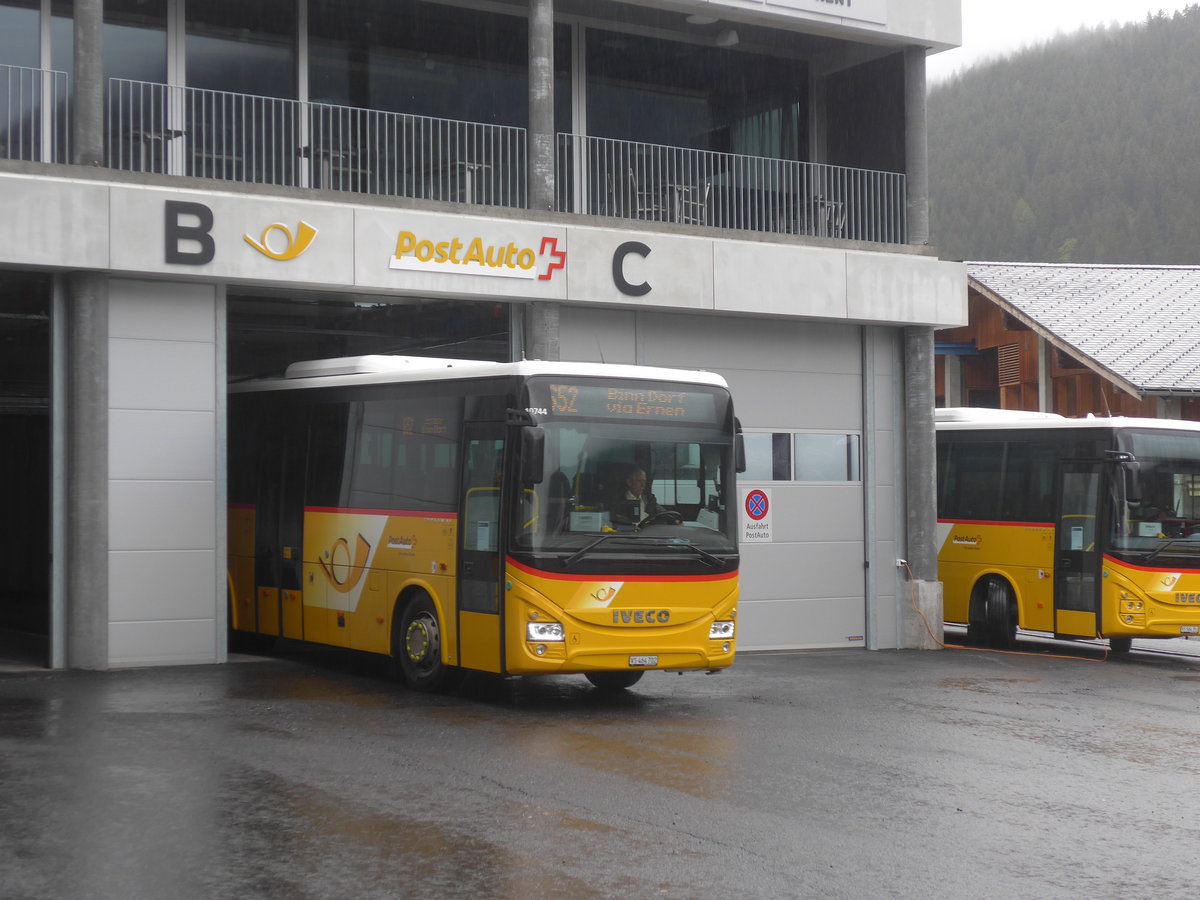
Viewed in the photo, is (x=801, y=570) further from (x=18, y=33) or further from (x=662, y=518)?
(x=18, y=33)

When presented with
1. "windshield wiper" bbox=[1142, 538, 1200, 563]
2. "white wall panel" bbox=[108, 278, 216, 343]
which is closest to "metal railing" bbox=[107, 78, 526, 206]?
"white wall panel" bbox=[108, 278, 216, 343]

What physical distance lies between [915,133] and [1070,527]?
5.53 metres

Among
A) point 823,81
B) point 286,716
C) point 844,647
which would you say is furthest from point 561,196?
point 286,716

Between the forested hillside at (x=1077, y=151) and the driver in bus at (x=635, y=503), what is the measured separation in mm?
87067

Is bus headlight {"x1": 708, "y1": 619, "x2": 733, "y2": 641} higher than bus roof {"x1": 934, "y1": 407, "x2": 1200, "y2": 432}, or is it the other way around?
bus roof {"x1": 934, "y1": 407, "x2": 1200, "y2": 432}

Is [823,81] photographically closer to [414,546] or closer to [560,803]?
[414,546]

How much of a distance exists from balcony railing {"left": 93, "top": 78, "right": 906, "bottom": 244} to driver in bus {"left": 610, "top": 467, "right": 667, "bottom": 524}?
6994 mm

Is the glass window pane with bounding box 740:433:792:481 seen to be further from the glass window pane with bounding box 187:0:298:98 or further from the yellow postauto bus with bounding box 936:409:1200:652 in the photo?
the glass window pane with bounding box 187:0:298:98

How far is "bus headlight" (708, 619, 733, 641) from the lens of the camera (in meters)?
13.9

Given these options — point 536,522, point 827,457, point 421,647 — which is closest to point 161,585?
point 421,647

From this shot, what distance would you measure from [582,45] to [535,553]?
35.0 ft

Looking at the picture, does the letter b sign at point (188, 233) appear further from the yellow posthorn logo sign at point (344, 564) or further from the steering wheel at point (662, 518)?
the steering wheel at point (662, 518)

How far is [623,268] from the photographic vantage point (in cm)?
1895

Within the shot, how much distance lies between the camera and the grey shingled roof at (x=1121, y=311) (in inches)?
1473
